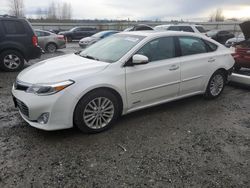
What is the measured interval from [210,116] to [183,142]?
120 centimetres

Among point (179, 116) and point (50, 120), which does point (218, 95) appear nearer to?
point (179, 116)

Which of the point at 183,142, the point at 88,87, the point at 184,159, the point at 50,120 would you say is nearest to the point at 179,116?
the point at 183,142

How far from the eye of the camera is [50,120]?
3127 mm

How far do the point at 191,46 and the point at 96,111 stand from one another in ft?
7.70

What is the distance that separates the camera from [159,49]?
13.3 feet

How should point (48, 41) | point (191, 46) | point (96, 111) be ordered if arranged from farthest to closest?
point (48, 41) → point (191, 46) → point (96, 111)

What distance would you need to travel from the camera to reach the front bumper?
3.07m

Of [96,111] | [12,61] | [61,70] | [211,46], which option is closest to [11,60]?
[12,61]

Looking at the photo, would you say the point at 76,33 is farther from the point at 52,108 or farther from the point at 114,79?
the point at 52,108

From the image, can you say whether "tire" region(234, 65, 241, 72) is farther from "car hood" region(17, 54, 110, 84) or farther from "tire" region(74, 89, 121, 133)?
"car hood" region(17, 54, 110, 84)

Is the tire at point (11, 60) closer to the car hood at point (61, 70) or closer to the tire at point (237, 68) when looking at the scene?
the car hood at point (61, 70)

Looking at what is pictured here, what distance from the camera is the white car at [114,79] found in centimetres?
314

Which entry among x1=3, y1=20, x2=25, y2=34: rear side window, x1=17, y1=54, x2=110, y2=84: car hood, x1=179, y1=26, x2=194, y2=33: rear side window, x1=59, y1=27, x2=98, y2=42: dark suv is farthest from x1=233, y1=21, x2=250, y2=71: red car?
x1=59, y1=27, x2=98, y2=42: dark suv

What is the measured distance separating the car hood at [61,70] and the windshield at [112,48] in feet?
0.76
